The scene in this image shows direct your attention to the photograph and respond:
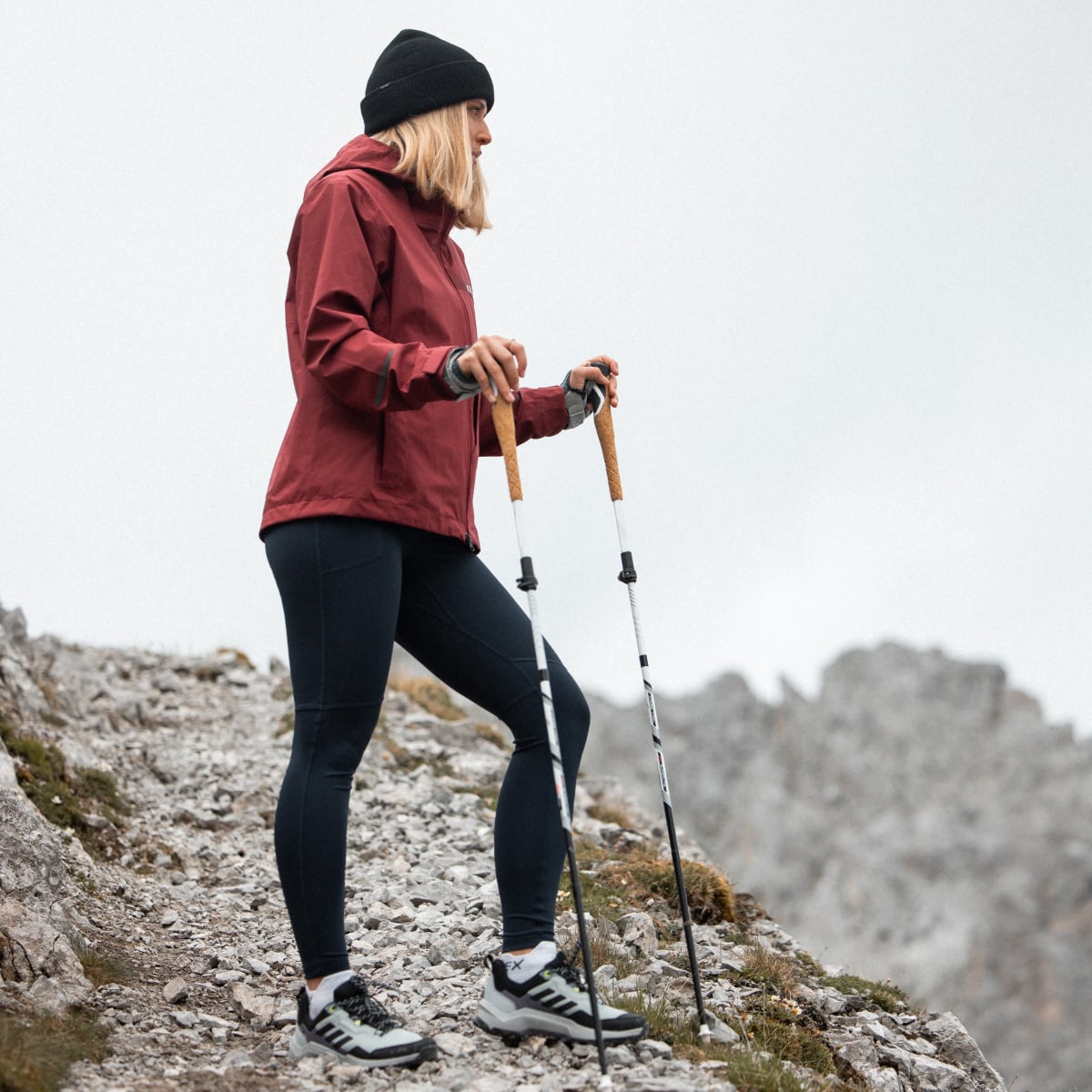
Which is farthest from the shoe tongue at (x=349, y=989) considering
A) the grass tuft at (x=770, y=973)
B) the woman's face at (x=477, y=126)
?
the woman's face at (x=477, y=126)

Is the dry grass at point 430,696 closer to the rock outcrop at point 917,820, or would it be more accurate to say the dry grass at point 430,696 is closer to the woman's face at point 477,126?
the woman's face at point 477,126

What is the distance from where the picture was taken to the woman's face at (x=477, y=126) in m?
4.97

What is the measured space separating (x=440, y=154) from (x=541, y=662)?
6.82ft

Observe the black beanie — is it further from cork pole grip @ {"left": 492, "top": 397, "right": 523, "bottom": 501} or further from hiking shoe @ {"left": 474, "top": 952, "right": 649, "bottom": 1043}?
hiking shoe @ {"left": 474, "top": 952, "right": 649, "bottom": 1043}

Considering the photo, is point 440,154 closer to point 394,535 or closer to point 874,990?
point 394,535

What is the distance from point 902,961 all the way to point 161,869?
373ft

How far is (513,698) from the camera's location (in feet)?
15.7

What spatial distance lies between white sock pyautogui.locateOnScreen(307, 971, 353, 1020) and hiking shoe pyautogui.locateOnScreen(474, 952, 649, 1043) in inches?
25.7

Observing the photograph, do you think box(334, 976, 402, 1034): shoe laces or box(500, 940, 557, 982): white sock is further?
box(500, 940, 557, 982): white sock

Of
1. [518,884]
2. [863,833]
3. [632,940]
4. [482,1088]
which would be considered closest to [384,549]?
[518,884]

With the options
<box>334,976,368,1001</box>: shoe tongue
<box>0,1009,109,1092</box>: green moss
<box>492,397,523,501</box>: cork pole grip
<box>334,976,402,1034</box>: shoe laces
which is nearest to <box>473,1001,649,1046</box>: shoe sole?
<box>334,976,402,1034</box>: shoe laces

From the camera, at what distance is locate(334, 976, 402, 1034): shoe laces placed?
4500 mm

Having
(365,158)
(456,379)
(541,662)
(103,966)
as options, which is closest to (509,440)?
(456,379)

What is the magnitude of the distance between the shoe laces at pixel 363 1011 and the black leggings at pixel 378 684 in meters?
0.13
